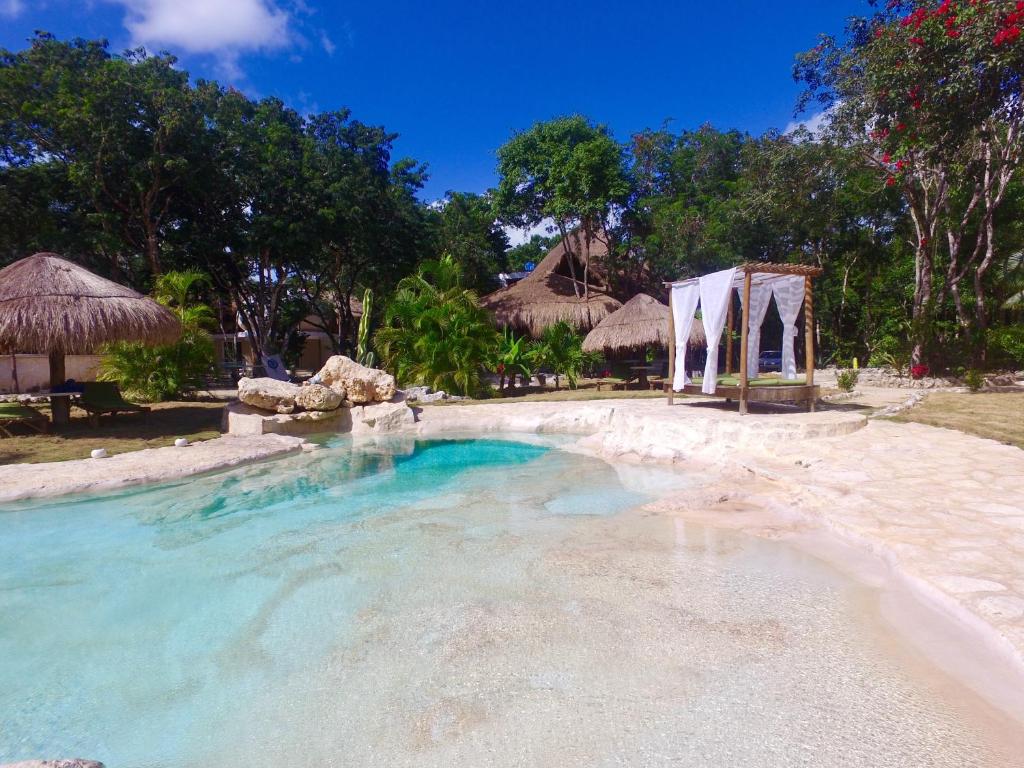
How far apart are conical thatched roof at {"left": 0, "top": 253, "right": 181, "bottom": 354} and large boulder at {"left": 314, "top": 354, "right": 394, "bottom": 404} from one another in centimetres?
275

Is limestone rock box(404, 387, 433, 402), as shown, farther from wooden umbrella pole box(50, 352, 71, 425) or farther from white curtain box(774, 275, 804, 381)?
white curtain box(774, 275, 804, 381)

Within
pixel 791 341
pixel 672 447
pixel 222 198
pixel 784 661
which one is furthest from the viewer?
pixel 222 198

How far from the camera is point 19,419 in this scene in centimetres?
822

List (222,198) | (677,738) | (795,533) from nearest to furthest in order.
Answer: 1. (677,738)
2. (795,533)
3. (222,198)

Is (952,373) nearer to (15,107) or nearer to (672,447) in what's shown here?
(672,447)

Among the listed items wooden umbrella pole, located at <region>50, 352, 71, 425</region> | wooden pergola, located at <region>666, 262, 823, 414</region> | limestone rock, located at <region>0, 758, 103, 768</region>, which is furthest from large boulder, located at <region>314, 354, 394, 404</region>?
limestone rock, located at <region>0, 758, 103, 768</region>

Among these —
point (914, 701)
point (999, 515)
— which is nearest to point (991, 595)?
point (914, 701)

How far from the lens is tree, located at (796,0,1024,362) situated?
6938mm

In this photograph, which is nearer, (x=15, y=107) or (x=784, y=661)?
(x=784, y=661)

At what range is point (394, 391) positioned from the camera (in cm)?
1084

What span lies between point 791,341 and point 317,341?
20.6 metres

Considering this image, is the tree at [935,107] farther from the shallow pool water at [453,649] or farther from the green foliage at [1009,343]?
the shallow pool water at [453,649]

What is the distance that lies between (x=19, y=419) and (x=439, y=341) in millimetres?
7197

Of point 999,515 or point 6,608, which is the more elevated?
point 999,515
